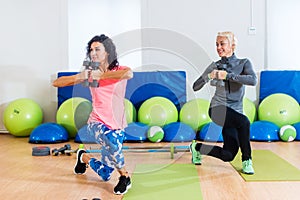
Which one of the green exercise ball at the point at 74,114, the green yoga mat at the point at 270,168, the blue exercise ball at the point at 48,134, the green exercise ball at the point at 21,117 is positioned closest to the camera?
the green yoga mat at the point at 270,168

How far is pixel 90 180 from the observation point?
3.22 metres

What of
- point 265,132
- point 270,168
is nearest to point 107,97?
point 270,168

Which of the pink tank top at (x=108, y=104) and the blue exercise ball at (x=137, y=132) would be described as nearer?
the pink tank top at (x=108, y=104)

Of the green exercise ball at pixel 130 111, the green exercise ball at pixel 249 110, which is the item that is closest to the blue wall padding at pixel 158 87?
the green exercise ball at pixel 130 111

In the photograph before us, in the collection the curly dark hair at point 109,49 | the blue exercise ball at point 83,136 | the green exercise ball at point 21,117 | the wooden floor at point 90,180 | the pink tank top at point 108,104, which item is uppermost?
the curly dark hair at point 109,49

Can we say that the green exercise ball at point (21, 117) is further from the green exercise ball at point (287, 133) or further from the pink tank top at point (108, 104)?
the green exercise ball at point (287, 133)

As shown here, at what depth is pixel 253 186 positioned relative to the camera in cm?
296

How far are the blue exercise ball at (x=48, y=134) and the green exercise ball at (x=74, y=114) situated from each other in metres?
0.18

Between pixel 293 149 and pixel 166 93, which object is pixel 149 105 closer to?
pixel 166 93

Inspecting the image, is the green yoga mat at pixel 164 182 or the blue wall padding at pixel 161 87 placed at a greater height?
the blue wall padding at pixel 161 87

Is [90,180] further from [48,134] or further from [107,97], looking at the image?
[48,134]

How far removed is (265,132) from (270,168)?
1.57 m

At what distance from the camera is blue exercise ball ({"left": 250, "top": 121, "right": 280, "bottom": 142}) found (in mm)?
5016

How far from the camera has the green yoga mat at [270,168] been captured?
3.18 metres
